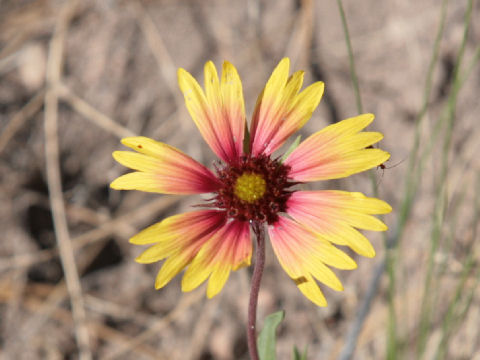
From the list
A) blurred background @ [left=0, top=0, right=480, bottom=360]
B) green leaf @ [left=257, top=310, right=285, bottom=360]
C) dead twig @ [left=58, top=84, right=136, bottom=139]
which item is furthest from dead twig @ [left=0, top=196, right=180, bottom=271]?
green leaf @ [left=257, top=310, right=285, bottom=360]

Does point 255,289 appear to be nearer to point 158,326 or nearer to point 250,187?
point 250,187

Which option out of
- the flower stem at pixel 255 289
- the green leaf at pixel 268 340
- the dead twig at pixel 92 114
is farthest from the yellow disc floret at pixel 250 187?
the dead twig at pixel 92 114

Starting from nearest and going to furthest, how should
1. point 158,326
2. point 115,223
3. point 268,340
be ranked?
1. point 268,340
2. point 158,326
3. point 115,223

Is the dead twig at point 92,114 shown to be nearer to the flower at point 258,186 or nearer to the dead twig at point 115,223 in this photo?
the dead twig at point 115,223

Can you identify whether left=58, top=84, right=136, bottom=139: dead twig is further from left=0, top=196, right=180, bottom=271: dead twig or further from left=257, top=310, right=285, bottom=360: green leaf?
left=257, top=310, right=285, bottom=360: green leaf

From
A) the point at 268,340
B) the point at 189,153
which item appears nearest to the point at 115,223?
the point at 189,153
